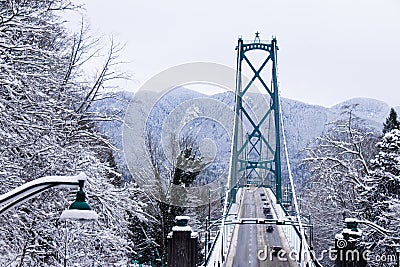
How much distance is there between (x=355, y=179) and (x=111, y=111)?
12570 millimetres

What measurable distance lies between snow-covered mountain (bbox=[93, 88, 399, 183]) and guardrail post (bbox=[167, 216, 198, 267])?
4.18 meters

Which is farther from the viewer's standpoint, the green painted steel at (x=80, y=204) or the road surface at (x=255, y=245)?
the road surface at (x=255, y=245)

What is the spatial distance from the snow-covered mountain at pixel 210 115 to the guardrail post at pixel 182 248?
4.18m

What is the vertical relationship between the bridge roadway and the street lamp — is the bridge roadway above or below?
below

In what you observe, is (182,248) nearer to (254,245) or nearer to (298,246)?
(298,246)

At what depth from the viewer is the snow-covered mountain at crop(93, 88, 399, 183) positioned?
48.4ft

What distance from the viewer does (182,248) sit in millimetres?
8078

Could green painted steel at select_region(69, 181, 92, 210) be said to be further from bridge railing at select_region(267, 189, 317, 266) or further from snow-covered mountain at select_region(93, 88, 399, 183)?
bridge railing at select_region(267, 189, 317, 266)

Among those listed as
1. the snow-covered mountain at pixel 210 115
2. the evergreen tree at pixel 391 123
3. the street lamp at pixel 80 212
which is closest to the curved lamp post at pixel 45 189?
the street lamp at pixel 80 212

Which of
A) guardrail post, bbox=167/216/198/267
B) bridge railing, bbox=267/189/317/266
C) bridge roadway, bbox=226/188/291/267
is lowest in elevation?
bridge roadway, bbox=226/188/291/267

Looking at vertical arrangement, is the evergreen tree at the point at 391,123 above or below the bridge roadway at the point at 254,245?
above

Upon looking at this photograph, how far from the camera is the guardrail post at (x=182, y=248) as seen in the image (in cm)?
797

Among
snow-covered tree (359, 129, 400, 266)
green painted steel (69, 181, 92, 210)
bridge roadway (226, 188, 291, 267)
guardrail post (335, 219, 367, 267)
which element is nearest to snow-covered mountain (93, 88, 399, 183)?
snow-covered tree (359, 129, 400, 266)

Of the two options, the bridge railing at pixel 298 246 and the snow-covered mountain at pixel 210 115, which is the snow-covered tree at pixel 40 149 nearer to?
the snow-covered mountain at pixel 210 115
